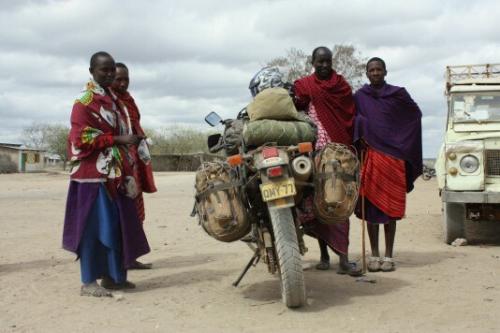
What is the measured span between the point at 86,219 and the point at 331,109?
2316 mm

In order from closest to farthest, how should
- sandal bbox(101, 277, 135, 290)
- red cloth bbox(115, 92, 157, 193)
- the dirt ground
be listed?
the dirt ground < sandal bbox(101, 277, 135, 290) < red cloth bbox(115, 92, 157, 193)

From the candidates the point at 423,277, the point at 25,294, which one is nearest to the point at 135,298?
the point at 25,294

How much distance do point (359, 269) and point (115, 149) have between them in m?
2.36

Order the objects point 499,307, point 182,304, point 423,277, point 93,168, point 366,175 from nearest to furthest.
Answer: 1. point 499,307
2. point 182,304
3. point 93,168
4. point 423,277
5. point 366,175

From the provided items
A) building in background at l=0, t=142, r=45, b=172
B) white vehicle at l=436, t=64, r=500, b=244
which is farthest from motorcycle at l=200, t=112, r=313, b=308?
building in background at l=0, t=142, r=45, b=172

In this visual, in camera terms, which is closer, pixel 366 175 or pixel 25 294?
pixel 25 294

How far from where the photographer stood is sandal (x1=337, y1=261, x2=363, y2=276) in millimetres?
5438

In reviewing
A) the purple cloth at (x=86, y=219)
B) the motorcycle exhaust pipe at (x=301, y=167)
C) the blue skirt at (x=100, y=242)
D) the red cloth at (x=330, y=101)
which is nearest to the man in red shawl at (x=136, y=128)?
the purple cloth at (x=86, y=219)

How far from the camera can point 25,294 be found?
5.00 m

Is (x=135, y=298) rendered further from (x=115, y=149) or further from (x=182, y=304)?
(x=115, y=149)

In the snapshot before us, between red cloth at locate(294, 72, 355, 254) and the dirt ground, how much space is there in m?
0.37

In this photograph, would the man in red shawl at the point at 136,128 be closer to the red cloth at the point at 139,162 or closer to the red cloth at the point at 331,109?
the red cloth at the point at 139,162

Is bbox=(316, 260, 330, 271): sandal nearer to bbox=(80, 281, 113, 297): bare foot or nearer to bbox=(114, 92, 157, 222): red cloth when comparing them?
bbox=(114, 92, 157, 222): red cloth

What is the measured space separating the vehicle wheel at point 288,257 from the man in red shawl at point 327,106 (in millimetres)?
1330
